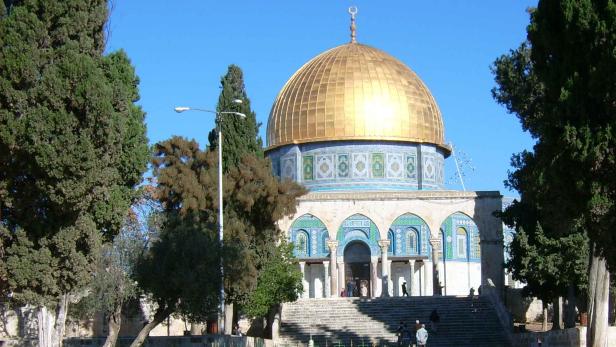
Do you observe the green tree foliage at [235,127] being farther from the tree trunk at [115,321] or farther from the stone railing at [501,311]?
the stone railing at [501,311]

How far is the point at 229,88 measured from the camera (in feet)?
108

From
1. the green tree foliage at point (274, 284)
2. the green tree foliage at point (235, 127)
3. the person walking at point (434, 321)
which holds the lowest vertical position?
the person walking at point (434, 321)

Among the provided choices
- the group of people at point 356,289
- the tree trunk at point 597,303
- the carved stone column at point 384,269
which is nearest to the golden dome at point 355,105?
the carved stone column at point 384,269

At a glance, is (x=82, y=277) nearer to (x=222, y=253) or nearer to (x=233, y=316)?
(x=222, y=253)

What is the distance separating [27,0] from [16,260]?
445cm

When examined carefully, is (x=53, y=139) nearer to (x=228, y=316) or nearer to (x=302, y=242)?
(x=228, y=316)

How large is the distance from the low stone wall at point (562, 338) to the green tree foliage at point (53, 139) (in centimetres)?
1134

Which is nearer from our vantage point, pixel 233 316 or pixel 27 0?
pixel 27 0

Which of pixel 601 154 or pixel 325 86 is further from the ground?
pixel 325 86

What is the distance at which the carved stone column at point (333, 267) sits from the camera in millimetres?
41625

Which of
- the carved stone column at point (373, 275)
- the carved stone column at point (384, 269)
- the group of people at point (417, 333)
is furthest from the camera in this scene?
the carved stone column at point (373, 275)

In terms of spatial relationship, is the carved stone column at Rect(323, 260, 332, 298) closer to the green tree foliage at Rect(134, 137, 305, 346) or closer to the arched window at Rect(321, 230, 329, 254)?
the arched window at Rect(321, 230, 329, 254)

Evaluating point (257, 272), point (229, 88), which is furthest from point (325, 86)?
point (257, 272)

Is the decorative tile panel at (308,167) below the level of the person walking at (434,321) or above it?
above
